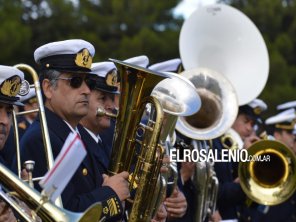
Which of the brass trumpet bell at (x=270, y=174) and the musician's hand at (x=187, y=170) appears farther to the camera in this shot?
the brass trumpet bell at (x=270, y=174)

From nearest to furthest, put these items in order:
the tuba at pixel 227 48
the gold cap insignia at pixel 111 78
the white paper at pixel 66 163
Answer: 1. the white paper at pixel 66 163
2. the gold cap insignia at pixel 111 78
3. the tuba at pixel 227 48

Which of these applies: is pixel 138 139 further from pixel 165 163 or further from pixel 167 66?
pixel 167 66

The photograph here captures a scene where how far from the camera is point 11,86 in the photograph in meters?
5.10

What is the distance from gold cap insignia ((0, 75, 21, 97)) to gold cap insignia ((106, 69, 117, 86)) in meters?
1.21

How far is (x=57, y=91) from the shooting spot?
17.8ft

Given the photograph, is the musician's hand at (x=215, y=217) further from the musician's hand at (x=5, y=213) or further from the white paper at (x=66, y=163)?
the white paper at (x=66, y=163)

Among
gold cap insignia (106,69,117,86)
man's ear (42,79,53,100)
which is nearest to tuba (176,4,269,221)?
gold cap insignia (106,69,117,86)

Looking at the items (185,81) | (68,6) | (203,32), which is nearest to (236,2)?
(68,6)

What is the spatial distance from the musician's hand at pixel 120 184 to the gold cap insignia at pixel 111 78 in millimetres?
1197

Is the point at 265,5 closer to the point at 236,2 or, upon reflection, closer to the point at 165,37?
the point at 236,2

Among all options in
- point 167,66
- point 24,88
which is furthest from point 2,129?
point 167,66

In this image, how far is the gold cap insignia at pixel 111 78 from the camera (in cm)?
630

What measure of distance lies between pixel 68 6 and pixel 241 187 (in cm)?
2027

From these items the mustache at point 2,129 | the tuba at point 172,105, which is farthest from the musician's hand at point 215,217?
the mustache at point 2,129
